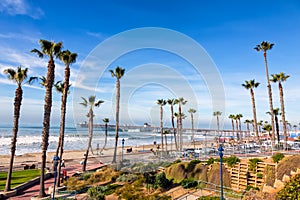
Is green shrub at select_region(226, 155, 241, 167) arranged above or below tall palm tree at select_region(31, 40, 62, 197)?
below

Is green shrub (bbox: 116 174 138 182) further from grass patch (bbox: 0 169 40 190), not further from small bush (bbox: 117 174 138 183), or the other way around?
grass patch (bbox: 0 169 40 190)

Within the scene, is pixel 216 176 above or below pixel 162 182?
above

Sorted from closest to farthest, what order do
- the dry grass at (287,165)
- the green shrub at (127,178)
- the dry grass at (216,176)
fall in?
the dry grass at (287,165) < the dry grass at (216,176) < the green shrub at (127,178)

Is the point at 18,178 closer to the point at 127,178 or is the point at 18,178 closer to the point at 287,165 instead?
the point at 127,178

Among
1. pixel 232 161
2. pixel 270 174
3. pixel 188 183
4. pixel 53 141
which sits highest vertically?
pixel 232 161

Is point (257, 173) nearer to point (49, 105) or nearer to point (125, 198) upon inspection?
point (125, 198)

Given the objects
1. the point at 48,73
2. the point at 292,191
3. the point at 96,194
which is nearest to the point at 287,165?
the point at 292,191

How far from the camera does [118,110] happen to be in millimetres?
29938

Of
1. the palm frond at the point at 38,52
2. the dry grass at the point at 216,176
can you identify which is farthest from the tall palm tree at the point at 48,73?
the dry grass at the point at 216,176

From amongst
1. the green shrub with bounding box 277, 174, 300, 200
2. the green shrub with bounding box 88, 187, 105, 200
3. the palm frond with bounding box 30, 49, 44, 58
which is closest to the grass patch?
the green shrub with bounding box 88, 187, 105, 200

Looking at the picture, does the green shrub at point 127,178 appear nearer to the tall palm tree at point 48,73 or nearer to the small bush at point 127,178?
the small bush at point 127,178

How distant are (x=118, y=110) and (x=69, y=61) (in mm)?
12201

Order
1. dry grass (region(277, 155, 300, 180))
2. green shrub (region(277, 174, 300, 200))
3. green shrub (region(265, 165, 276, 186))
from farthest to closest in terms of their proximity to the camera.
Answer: green shrub (region(265, 165, 276, 186)) < dry grass (region(277, 155, 300, 180)) < green shrub (region(277, 174, 300, 200))

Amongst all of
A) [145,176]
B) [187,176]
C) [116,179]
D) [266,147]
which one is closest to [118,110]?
[116,179]
